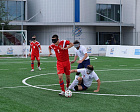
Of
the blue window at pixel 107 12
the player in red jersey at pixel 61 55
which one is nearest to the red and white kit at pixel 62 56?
the player in red jersey at pixel 61 55

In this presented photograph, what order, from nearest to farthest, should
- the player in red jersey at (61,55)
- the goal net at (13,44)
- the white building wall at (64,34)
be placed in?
1. the player in red jersey at (61,55)
2. the goal net at (13,44)
3. the white building wall at (64,34)

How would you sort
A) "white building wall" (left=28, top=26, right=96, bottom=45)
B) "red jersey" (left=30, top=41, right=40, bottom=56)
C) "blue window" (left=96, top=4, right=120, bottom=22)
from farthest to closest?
"blue window" (left=96, top=4, right=120, bottom=22)
"white building wall" (left=28, top=26, right=96, bottom=45)
"red jersey" (left=30, top=41, right=40, bottom=56)

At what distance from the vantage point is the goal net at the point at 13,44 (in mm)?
36487

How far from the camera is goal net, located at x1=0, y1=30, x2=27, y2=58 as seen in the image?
3649cm

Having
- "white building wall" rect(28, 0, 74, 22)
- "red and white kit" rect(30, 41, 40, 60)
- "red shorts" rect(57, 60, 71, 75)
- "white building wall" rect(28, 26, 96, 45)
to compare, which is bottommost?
"red shorts" rect(57, 60, 71, 75)

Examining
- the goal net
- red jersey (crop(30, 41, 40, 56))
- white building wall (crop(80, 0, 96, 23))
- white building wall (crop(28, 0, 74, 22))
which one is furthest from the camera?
white building wall (crop(80, 0, 96, 23))

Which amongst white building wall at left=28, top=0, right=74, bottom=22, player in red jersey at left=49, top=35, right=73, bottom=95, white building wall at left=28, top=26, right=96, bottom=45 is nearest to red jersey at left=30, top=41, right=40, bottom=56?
player in red jersey at left=49, top=35, right=73, bottom=95

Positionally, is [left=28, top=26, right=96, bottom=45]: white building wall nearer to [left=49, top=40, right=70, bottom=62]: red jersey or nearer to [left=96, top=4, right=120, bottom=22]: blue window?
[left=96, top=4, right=120, bottom=22]: blue window

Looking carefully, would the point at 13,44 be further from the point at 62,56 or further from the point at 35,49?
the point at 62,56

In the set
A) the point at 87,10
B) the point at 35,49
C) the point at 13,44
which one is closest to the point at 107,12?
the point at 87,10

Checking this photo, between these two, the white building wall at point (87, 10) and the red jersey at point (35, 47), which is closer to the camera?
the red jersey at point (35, 47)

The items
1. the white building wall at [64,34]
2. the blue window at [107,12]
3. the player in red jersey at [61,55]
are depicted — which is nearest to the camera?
the player in red jersey at [61,55]

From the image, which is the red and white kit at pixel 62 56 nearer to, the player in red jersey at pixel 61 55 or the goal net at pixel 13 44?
the player in red jersey at pixel 61 55

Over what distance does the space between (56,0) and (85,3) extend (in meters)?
4.80
